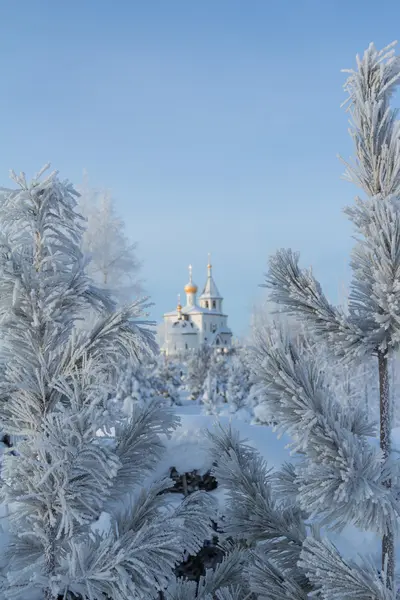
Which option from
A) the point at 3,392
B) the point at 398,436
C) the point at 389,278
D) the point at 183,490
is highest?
the point at 389,278

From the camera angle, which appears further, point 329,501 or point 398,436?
point 398,436

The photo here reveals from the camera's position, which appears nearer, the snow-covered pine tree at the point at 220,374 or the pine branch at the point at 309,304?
the pine branch at the point at 309,304

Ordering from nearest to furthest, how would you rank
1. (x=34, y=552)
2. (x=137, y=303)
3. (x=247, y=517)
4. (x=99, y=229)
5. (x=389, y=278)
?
(x=389, y=278)
(x=34, y=552)
(x=137, y=303)
(x=247, y=517)
(x=99, y=229)

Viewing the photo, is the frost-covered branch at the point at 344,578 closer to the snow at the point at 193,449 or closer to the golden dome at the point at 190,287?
the snow at the point at 193,449

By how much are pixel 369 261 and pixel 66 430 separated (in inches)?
65.0

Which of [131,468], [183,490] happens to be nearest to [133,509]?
[131,468]

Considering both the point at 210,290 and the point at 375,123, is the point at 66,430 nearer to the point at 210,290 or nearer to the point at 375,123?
the point at 375,123

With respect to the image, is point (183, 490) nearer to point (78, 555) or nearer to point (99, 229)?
point (78, 555)

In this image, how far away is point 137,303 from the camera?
2613mm

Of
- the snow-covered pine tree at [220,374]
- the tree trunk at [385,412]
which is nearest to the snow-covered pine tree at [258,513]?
the tree trunk at [385,412]

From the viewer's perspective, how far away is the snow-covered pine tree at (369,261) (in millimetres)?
2303

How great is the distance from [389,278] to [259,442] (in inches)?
178

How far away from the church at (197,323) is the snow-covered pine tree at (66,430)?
207 feet

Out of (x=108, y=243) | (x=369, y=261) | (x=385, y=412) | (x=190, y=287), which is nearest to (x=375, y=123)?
(x=369, y=261)
